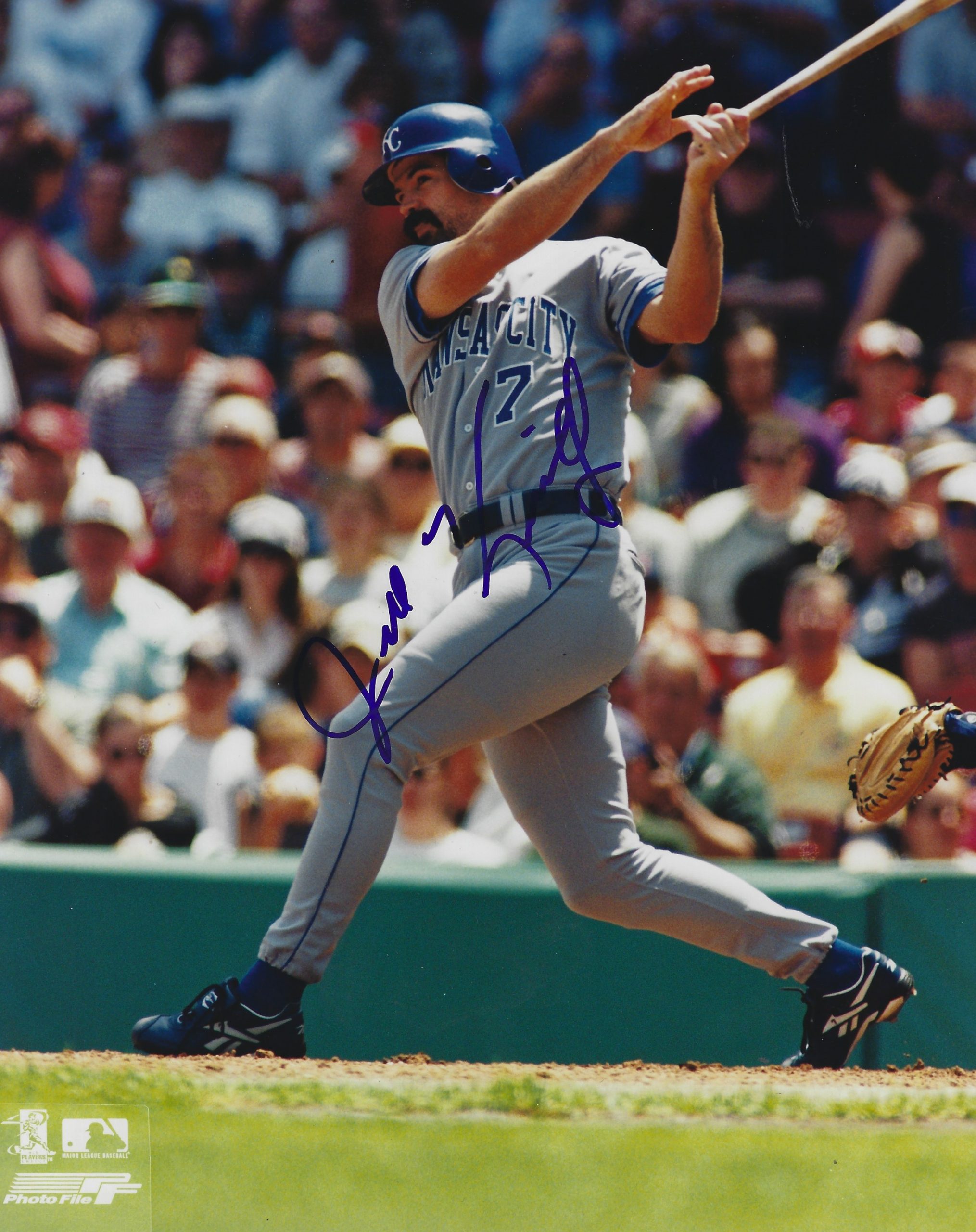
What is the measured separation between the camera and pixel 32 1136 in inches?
96.2

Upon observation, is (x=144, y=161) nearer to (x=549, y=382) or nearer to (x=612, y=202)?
(x=612, y=202)

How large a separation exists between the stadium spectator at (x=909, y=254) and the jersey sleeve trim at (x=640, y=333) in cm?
239

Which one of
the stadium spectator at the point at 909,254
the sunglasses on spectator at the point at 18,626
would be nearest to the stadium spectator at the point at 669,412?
the stadium spectator at the point at 909,254

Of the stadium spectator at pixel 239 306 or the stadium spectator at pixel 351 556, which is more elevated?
the stadium spectator at pixel 239 306

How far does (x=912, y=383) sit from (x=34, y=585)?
9.25 feet

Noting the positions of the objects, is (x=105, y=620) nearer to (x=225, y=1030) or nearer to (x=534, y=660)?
(x=225, y=1030)

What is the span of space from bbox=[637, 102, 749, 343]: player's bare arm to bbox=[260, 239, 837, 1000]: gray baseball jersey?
11cm

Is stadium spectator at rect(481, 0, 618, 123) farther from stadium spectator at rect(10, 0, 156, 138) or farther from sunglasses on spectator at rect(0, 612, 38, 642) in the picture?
stadium spectator at rect(10, 0, 156, 138)

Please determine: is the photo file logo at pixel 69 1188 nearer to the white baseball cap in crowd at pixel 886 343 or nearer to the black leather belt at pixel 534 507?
the black leather belt at pixel 534 507

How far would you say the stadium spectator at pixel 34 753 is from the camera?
174 inches

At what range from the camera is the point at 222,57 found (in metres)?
6.72

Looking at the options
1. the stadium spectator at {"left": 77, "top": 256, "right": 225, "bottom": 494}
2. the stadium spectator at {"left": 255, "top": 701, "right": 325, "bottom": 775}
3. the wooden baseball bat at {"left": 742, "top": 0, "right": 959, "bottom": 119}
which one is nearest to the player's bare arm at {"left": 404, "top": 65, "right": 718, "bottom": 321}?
the wooden baseball bat at {"left": 742, "top": 0, "right": 959, "bottom": 119}

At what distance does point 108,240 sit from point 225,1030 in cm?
483

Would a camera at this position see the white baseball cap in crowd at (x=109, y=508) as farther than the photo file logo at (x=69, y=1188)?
Yes
